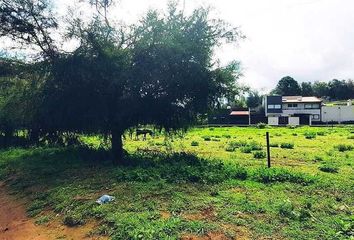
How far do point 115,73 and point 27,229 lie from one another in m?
5.96

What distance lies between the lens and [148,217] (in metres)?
7.06

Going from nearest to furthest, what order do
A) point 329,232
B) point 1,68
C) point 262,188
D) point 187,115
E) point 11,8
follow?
1. point 329,232
2. point 262,188
3. point 11,8
4. point 187,115
5. point 1,68

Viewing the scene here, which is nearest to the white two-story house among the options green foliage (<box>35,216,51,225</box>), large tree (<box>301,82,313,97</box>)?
large tree (<box>301,82,313,97</box>)

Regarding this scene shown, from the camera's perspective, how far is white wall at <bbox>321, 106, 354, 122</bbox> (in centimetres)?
6744

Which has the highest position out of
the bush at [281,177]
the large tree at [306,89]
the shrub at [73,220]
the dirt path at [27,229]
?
the large tree at [306,89]

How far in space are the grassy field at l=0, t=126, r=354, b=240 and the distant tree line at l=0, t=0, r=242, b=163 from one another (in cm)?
162

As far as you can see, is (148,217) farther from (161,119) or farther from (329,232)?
(161,119)

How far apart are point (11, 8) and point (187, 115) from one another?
7.31 metres

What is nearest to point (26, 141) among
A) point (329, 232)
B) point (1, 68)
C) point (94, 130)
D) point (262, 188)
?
point (1, 68)

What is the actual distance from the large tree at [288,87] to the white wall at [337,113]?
27209 millimetres

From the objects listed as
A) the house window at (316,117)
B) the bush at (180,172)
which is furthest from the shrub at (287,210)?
the house window at (316,117)

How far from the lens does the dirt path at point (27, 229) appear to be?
707cm

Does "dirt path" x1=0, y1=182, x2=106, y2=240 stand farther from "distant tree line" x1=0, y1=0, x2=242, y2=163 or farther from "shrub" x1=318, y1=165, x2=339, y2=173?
"shrub" x1=318, y1=165, x2=339, y2=173

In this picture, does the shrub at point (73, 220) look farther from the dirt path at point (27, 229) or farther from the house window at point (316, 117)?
the house window at point (316, 117)
